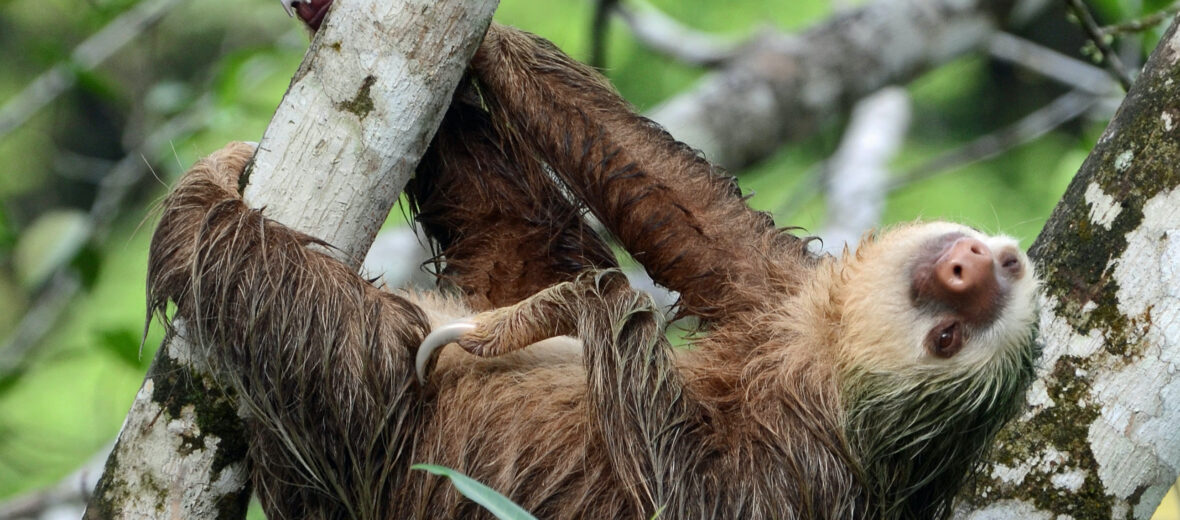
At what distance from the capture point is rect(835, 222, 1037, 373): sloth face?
329 cm

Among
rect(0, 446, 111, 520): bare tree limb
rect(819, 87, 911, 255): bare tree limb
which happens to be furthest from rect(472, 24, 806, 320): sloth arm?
rect(819, 87, 911, 255): bare tree limb

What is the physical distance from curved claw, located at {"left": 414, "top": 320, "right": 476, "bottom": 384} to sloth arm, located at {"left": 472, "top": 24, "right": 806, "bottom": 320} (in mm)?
893

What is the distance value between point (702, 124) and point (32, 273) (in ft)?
15.1

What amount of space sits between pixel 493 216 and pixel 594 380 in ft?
3.28

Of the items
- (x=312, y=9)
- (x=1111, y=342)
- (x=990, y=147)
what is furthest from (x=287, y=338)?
(x=990, y=147)

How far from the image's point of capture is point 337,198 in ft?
10.7

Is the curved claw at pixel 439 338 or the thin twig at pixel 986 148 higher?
the thin twig at pixel 986 148

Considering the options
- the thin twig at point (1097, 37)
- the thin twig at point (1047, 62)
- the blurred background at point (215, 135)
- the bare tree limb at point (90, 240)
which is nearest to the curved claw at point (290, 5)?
the blurred background at point (215, 135)

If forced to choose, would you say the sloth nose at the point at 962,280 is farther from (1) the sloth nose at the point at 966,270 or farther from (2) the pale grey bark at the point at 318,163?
(2) the pale grey bark at the point at 318,163

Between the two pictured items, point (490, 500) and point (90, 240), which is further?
point (90, 240)

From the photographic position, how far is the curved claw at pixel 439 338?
3.44m

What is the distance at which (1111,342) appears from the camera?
3414mm

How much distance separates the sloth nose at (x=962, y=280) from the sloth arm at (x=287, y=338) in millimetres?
1613

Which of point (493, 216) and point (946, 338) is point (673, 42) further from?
point (946, 338)
